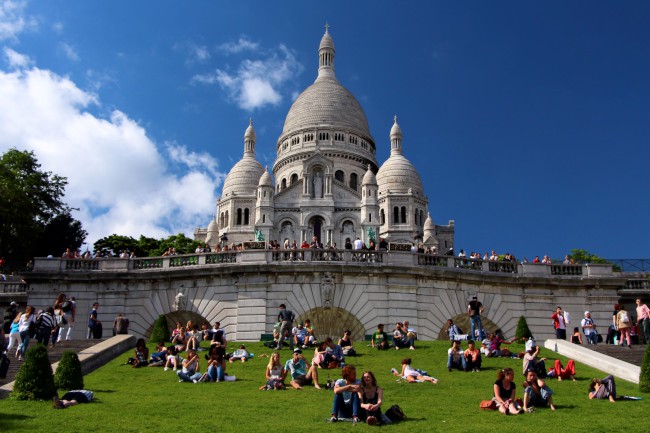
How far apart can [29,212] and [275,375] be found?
39.8 meters

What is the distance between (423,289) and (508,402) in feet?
48.7

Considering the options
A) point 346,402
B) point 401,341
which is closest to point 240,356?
point 401,341

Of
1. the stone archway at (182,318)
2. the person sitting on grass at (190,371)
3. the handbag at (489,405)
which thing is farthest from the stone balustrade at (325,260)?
the handbag at (489,405)

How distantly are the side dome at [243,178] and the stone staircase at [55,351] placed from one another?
91.4 meters

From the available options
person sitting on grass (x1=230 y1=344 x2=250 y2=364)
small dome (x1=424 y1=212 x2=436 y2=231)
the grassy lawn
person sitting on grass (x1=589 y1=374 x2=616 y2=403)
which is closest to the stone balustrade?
person sitting on grass (x1=230 y1=344 x2=250 y2=364)

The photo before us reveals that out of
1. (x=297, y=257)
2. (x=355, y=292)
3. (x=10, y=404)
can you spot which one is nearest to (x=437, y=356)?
(x=355, y=292)

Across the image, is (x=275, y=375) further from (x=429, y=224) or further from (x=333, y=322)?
(x=429, y=224)

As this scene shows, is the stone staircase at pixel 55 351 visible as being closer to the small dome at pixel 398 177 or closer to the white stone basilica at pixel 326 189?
the white stone basilica at pixel 326 189

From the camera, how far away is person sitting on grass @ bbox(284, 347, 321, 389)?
19391 millimetres

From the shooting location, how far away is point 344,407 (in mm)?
15805

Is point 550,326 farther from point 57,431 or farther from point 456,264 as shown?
point 57,431

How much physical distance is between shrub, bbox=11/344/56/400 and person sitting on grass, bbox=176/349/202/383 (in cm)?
357

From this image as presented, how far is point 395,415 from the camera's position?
15.6 metres

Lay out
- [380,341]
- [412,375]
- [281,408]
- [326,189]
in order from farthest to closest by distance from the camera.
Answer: [326,189] → [380,341] → [412,375] → [281,408]
